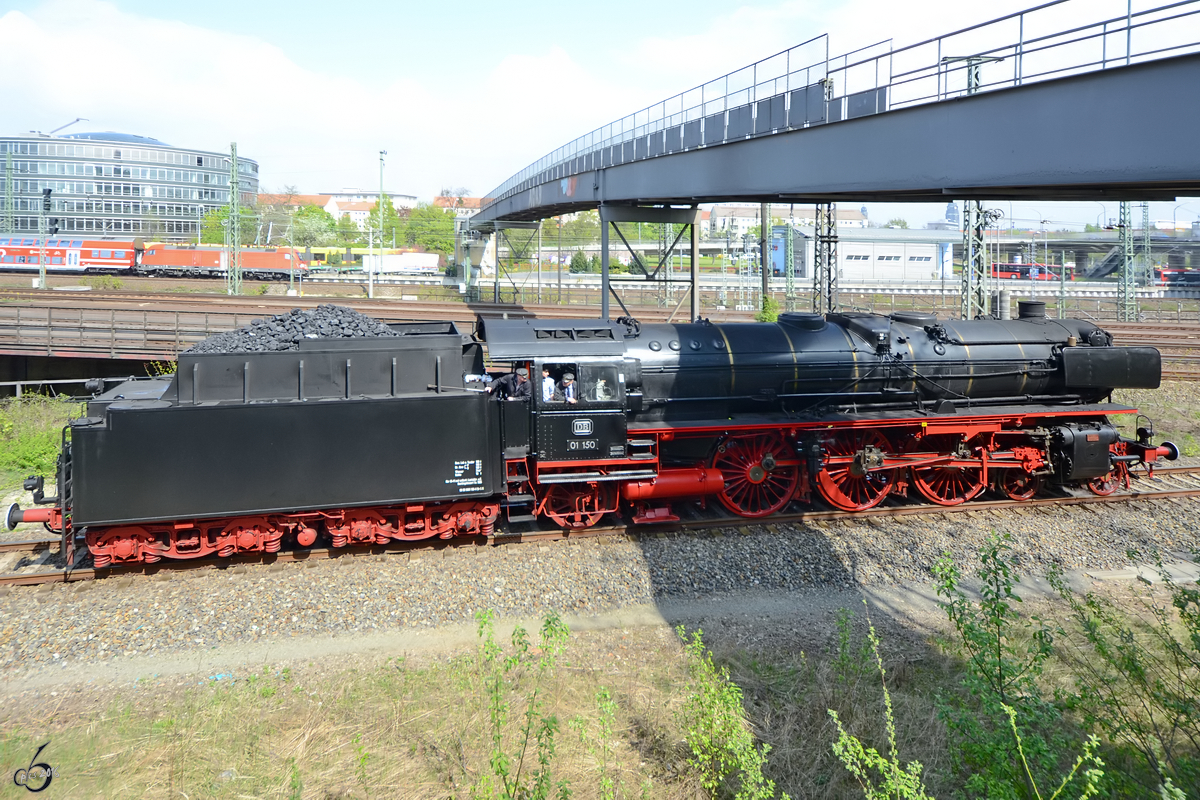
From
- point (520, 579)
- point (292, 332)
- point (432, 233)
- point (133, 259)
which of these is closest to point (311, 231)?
point (432, 233)

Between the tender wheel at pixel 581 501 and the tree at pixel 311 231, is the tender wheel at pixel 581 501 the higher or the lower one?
the lower one

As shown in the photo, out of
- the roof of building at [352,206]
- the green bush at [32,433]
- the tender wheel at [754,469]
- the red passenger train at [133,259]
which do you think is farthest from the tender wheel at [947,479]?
the roof of building at [352,206]

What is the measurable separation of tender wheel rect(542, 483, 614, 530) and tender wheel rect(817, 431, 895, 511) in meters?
3.75

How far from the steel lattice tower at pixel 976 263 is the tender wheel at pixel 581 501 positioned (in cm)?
1427

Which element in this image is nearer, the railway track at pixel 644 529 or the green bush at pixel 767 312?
the railway track at pixel 644 529

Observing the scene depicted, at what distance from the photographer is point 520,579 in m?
10.8

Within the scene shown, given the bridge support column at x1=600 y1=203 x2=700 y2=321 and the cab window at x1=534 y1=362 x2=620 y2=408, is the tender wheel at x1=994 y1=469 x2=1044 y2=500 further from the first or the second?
the bridge support column at x1=600 y1=203 x2=700 y2=321

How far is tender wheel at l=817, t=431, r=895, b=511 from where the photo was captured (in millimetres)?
13367

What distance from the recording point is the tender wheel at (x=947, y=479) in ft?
45.4

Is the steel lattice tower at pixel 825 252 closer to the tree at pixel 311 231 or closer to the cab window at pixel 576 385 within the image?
the cab window at pixel 576 385

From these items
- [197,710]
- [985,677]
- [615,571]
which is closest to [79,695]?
[197,710]

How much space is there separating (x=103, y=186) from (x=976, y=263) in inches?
3931

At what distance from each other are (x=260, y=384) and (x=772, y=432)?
808 cm

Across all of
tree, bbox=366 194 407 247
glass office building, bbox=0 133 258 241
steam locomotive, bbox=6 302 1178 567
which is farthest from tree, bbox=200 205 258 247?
steam locomotive, bbox=6 302 1178 567
